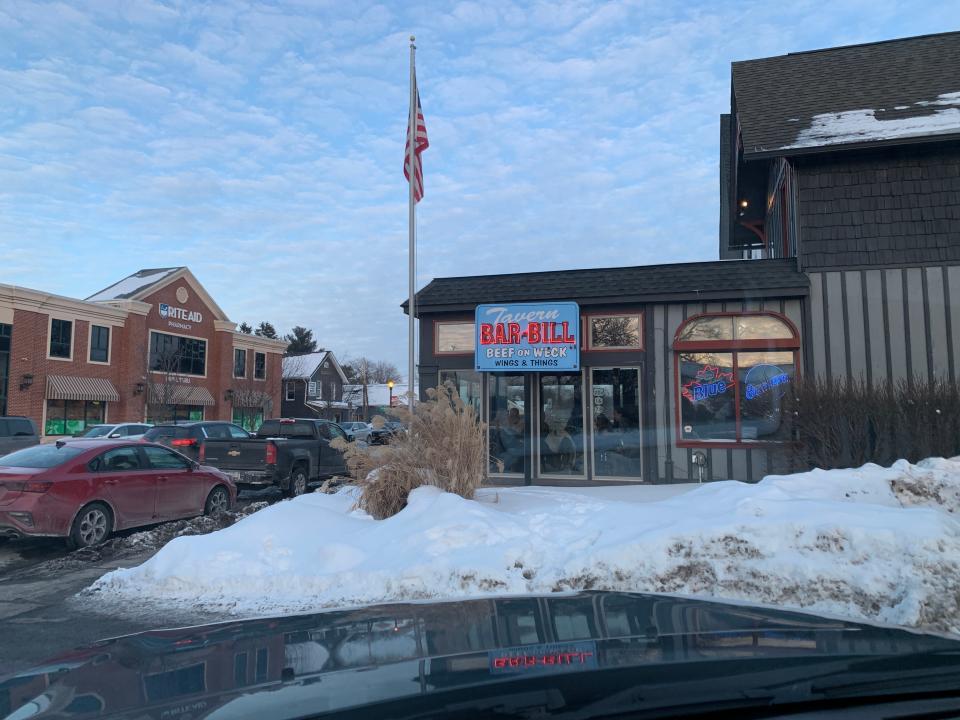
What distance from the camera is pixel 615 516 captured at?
7.42 meters

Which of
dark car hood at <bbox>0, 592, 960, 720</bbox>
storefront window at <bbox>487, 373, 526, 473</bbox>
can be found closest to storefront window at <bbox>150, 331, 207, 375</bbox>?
storefront window at <bbox>487, 373, 526, 473</bbox>

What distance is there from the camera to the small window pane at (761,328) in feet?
40.0

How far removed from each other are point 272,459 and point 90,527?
14.6 feet

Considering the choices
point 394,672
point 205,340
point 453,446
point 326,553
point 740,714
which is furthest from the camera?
point 205,340

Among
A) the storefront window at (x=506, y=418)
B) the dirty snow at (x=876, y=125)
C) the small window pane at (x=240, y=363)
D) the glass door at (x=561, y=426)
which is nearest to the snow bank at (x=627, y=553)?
the glass door at (x=561, y=426)

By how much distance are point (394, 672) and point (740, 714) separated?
113cm

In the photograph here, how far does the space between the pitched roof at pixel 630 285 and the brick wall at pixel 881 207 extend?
32.0 inches

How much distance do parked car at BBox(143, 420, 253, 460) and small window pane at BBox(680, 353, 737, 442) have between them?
1009cm

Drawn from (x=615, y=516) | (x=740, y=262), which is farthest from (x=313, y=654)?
(x=740, y=262)

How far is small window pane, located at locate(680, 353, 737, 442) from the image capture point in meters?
12.3

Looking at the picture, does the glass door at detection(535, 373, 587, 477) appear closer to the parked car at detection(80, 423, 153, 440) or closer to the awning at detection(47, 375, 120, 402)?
the parked car at detection(80, 423, 153, 440)

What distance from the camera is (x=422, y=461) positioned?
342 inches

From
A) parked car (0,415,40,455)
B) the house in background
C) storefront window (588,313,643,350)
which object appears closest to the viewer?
storefront window (588,313,643,350)

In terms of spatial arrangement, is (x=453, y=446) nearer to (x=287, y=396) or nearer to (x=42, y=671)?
(x=42, y=671)
